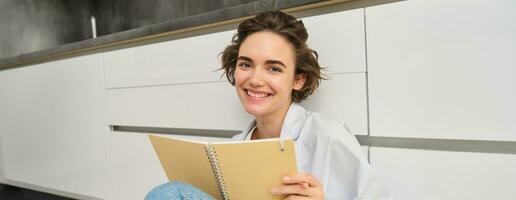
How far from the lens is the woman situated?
2.15 feet

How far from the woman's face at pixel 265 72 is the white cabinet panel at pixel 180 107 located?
0.74 ft

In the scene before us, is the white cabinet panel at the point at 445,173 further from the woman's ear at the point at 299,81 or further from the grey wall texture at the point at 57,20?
the grey wall texture at the point at 57,20

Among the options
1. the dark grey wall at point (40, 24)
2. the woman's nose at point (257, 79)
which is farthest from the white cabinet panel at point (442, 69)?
the dark grey wall at point (40, 24)

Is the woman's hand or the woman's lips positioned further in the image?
the woman's lips

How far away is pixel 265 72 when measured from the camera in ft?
2.37

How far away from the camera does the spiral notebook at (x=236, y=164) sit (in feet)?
1.88

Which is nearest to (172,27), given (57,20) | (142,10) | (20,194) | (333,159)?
(333,159)

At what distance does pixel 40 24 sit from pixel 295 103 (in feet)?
6.98

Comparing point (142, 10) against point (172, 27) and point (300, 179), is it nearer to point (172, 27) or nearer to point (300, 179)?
point (172, 27)

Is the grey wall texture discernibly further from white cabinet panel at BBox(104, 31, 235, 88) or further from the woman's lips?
the woman's lips

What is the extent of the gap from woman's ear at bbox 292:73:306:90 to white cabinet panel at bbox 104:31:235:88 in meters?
0.26

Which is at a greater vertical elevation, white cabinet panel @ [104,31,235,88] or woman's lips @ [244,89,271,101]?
white cabinet panel @ [104,31,235,88]

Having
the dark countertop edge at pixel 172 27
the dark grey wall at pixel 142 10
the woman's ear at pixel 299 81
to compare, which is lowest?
the woman's ear at pixel 299 81

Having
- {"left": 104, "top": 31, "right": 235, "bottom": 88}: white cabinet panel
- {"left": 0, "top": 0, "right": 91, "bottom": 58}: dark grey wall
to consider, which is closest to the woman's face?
{"left": 104, "top": 31, "right": 235, "bottom": 88}: white cabinet panel
